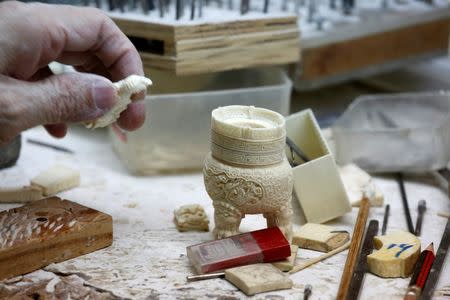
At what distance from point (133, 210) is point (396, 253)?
466mm

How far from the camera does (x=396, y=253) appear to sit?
1.06 meters

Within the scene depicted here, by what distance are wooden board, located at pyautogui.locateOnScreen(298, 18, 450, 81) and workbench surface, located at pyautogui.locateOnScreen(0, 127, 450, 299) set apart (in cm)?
41

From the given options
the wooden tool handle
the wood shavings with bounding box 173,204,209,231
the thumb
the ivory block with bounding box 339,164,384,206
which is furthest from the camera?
the ivory block with bounding box 339,164,384,206

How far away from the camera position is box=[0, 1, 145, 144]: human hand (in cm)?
97

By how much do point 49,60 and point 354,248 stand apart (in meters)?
0.56

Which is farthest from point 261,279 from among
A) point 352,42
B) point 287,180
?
point 352,42

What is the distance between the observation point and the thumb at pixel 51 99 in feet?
3.14

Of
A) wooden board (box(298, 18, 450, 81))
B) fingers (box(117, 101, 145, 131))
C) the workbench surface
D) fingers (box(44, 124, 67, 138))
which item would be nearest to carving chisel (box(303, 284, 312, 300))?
the workbench surface

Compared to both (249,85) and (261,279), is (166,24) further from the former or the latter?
(261,279)

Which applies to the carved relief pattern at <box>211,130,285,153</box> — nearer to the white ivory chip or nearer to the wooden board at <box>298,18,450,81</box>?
the white ivory chip

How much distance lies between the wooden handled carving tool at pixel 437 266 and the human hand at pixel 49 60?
1.73 feet

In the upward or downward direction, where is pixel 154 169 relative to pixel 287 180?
downward

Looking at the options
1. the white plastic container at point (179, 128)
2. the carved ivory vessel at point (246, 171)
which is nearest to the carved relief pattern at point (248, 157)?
the carved ivory vessel at point (246, 171)

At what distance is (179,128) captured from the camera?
1.42 metres
